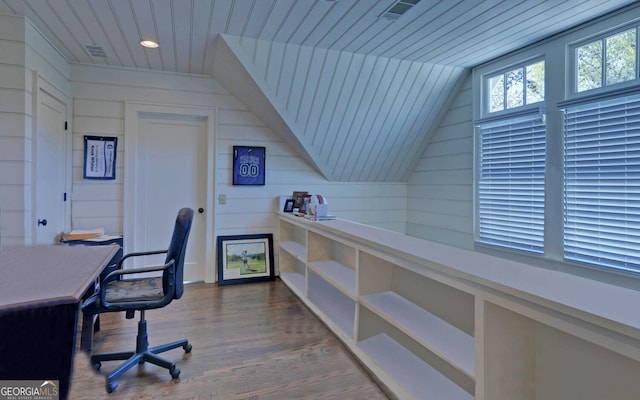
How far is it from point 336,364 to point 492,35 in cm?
290

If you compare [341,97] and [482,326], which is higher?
[341,97]

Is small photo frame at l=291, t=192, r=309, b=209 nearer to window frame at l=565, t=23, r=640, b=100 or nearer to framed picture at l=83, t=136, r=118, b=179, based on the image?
framed picture at l=83, t=136, r=118, b=179

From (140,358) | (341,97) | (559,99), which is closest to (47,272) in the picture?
(140,358)

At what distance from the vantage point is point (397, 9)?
2.46 meters

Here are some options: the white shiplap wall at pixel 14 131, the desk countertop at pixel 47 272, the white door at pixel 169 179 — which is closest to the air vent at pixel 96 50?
the white shiplap wall at pixel 14 131

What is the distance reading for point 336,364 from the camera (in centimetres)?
232

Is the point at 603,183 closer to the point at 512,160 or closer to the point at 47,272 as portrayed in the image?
the point at 512,160

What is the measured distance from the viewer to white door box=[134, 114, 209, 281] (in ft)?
13.0

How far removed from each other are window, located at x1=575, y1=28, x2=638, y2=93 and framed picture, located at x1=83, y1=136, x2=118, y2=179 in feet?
14.8

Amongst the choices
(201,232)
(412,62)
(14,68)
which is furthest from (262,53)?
(201,232)

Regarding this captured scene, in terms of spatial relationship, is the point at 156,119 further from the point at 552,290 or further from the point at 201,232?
the point at 552,290

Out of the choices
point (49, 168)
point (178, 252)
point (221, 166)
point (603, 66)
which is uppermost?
point (603, 66)

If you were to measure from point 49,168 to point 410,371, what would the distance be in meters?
3.45

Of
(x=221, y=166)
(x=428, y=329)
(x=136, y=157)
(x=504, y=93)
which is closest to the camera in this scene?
(x=428, y=329)
